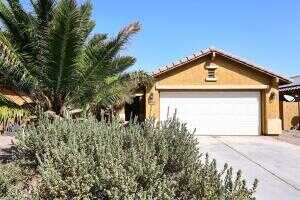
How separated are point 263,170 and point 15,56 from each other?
22.3ft

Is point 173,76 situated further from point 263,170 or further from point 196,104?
point 263,170

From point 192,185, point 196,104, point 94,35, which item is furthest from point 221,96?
point 192,185

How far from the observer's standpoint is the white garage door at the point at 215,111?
2394 centimetres

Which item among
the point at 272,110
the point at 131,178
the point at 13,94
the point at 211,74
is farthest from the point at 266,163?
the point at 211,74

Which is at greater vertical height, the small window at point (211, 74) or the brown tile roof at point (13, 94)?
the small window at point (211, 74)

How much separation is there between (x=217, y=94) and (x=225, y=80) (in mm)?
771

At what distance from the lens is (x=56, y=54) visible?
1234cm

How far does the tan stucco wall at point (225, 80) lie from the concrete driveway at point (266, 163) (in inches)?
173

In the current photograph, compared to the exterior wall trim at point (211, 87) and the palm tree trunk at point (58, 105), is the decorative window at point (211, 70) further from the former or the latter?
Answer: the palm tree trunk at point (58, 105)

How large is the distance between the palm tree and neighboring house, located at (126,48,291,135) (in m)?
9.47

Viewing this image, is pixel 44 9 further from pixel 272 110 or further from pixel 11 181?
pixel 272 110

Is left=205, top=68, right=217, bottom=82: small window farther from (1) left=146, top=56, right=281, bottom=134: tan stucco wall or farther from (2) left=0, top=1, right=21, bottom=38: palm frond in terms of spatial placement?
(2) left=0, top=1, right=21, bottom=38: palm frond

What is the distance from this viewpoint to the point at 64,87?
43.1 feet

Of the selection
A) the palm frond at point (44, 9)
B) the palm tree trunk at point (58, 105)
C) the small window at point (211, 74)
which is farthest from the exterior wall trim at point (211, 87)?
the palm frond at point (44, 9)
